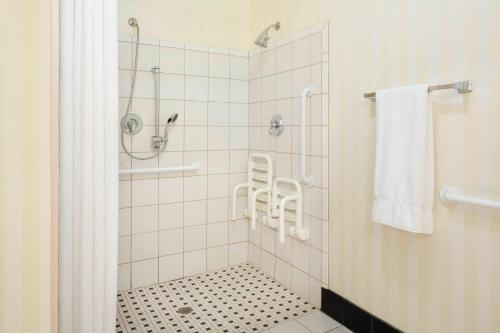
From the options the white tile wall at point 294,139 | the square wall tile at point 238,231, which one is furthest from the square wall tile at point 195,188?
the white tile wall at point 294,139

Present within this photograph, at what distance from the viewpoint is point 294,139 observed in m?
2.23

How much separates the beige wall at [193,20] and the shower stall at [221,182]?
58 millimetres

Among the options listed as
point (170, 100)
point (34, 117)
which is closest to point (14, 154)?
point (34, 117)

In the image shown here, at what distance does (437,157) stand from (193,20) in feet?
6.14

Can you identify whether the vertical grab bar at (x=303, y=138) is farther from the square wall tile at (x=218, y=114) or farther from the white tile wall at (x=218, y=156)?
the square wall tile at (x=218, y=114)

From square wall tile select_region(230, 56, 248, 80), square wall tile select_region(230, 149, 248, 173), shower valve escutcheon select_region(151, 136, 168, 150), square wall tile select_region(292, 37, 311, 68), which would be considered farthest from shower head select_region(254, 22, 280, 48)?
shower valve escutcheon select_region(151, 136, 168, 150)

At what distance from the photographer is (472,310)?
135 centimetres

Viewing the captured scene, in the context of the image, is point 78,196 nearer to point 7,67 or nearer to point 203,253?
point 7,67

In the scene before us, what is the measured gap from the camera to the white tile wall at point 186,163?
90.9 inches

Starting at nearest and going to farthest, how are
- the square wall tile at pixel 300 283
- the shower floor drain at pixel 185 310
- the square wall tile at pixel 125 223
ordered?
the shower floor drain at pixel 185 310, the square wall tile at pixel 300 283, the square wall tile at pixel 125 223

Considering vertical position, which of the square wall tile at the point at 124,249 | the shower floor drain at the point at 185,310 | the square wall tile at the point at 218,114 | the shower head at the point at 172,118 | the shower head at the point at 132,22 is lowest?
the shower floor drain at the point at 185,310

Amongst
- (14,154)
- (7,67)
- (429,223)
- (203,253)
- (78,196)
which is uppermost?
(7,67)

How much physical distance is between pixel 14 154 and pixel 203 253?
6.15 feet

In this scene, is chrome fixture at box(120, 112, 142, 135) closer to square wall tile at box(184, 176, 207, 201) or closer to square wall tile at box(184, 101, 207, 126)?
square wall tile at box(184, 101, 207, 126)
